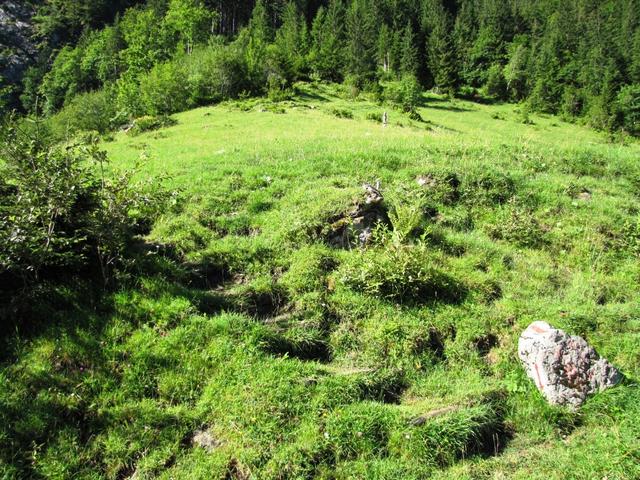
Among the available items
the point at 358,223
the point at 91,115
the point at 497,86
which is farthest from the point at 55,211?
the point at 497,86

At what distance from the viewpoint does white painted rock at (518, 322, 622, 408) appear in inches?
211

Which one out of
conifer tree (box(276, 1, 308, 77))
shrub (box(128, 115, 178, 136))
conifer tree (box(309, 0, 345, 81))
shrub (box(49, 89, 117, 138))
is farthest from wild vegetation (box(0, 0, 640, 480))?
conifer tree (box(309, 0, 345, 81))

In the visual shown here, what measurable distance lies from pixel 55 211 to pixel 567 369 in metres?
7.72

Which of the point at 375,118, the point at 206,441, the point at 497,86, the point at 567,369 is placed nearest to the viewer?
the point at 206,441

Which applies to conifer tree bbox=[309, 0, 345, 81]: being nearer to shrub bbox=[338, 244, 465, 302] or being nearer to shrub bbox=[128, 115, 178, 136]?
shrub bbox=[128, 115, 178, 136]

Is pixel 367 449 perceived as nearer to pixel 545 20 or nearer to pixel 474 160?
pixel 474 160

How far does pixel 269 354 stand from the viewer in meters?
5.92

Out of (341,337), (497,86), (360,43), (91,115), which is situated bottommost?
(341,337)

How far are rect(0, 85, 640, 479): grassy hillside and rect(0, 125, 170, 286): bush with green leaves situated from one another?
0.72 meters

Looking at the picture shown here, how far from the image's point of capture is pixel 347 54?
68562 millimetres

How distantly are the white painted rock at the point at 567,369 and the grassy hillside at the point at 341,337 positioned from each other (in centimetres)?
15

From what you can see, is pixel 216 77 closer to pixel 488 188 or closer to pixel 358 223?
pixel 488 188

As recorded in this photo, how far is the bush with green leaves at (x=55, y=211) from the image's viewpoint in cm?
582

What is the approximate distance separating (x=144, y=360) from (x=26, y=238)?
2.44 metres
